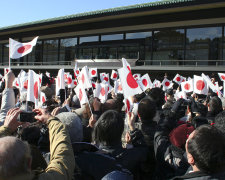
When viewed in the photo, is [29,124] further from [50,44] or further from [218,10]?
[50,44]

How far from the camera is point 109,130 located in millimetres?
1832

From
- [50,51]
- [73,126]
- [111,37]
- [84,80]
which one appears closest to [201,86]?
[84,80]

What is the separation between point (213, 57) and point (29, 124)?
1380 centimetres

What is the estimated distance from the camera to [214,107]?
11.5 ft

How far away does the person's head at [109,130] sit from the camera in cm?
182

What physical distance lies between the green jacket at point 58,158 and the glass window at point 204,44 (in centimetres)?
1364

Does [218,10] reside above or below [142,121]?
above

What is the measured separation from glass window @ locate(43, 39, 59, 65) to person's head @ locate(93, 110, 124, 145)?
20.0 m

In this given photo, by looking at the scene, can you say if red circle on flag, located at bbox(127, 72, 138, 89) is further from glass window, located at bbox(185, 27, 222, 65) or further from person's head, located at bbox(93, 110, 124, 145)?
glass window, located at bbox(185, 27, 222, 65)

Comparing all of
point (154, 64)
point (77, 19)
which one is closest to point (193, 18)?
point (154, 64)

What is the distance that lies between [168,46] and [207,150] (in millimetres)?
14653

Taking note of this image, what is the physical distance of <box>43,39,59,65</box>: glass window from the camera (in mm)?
21609

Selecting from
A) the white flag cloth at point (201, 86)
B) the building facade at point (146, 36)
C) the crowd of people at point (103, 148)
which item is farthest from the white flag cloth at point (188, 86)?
the building facade at point (146, 36)

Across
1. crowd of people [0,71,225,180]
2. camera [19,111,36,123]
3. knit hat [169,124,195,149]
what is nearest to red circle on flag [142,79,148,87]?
crowd of people [0,71,225,180]
